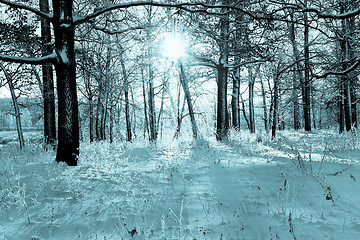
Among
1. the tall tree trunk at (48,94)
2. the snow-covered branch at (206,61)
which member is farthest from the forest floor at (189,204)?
the snow-covered branch at (206,61)

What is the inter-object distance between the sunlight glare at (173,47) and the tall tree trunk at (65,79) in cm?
530

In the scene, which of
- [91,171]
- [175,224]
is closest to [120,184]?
[91,171]

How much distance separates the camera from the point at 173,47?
33.6ft

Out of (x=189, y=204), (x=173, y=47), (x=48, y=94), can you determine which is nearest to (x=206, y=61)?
(x=173, y=47)

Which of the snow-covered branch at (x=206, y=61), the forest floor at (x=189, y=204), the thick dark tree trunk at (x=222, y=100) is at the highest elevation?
the snow-covered branch at (x=206, y=61)

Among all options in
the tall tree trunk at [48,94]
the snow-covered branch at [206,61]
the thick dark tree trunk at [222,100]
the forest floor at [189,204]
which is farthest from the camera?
the thick dark tree trunk at [222,100]

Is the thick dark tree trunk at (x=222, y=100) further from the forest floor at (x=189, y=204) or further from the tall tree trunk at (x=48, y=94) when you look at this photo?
the tall tree trunk at (x=48, y=94)

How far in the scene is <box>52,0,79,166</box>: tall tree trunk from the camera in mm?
5148

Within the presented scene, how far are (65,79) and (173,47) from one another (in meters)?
6.14

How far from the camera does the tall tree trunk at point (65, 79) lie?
5148 mm

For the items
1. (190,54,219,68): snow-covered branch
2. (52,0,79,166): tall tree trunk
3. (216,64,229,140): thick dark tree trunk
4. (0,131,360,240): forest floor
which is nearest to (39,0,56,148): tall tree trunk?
(52,0,79,166): tall tree trunk

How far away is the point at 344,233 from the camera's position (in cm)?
227

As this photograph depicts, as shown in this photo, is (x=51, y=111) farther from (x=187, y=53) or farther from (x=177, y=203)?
(x=177, y=203)

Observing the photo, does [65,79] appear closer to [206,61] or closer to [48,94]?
[48,94]
